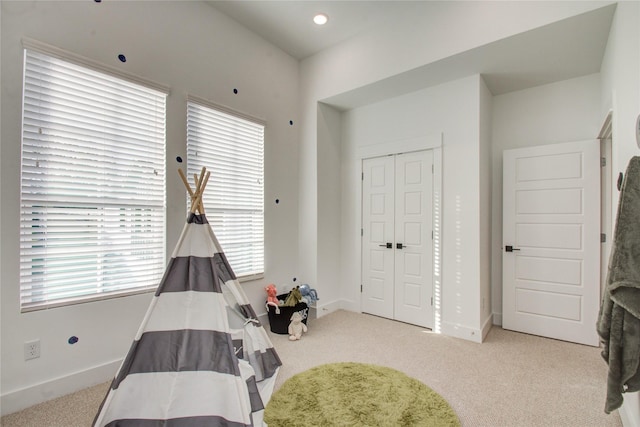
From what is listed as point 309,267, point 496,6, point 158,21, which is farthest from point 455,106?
point 158,21

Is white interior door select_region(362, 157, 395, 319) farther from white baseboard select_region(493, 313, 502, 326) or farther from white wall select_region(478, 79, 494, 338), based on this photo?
white baseboard select_region(493, 313, 502, 326)

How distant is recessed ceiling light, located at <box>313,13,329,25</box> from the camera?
2977 millimetres

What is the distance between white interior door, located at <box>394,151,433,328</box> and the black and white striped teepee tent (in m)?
1.96

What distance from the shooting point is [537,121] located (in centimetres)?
323

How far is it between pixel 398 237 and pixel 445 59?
190 cm

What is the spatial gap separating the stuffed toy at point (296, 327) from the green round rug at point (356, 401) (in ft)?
2.14

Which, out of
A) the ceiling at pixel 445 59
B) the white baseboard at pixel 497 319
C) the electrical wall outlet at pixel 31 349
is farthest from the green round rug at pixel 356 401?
the ceiling at pixel 445 59

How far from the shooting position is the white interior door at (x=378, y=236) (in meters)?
3.60

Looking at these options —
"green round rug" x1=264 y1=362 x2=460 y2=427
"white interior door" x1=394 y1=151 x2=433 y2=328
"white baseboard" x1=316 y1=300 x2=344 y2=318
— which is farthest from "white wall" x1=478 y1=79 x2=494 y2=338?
"white baseboard" x1=316 y1=300 x2=344 y2=318

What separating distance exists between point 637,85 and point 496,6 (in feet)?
4.18

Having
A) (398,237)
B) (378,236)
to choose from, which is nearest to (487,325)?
(398,237)

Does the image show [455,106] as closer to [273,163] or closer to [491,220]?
[491,220]

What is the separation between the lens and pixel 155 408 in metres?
1.59

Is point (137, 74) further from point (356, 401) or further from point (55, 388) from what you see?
point (356, 401)
